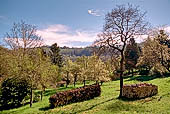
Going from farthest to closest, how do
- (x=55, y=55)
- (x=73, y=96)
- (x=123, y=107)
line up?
(x=55, y=55) → (x=73, y=96) → (x=123, y=107)

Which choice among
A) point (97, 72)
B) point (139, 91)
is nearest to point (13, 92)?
point (139, 91)

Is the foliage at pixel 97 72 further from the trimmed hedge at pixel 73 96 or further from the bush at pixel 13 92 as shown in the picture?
the bush at pixel 13 92

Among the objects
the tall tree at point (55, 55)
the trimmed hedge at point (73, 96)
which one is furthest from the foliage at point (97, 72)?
the tall tree at point (55, 55)

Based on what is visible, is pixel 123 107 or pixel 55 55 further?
pixel 55 55

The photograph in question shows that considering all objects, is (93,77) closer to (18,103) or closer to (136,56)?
(18,103)

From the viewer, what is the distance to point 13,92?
21750 millimetres

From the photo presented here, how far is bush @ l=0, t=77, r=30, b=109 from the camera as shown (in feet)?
70.3

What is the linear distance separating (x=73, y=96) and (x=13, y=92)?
10.7 meters

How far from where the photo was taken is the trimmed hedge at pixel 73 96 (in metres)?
15.8

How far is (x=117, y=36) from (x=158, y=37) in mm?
16126

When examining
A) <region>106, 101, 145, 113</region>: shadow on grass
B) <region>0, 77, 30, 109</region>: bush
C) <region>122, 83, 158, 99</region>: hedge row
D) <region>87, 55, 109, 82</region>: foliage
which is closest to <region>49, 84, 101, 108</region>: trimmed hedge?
<region>122, 83, 158, 99</region>: hedge row

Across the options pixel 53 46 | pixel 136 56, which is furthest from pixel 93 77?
pixel 53 46

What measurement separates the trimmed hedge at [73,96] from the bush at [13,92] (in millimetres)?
7738

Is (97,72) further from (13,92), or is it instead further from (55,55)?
(55,55)
